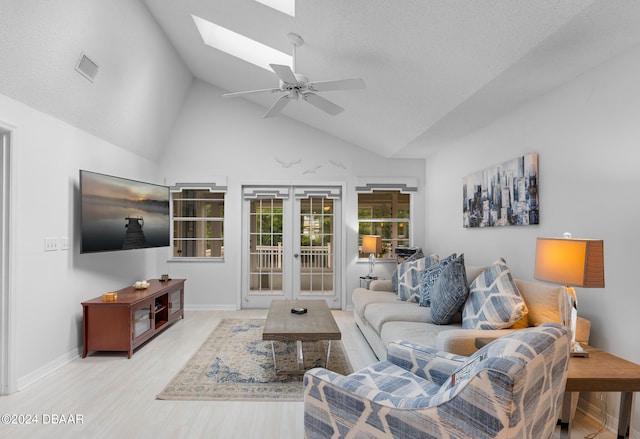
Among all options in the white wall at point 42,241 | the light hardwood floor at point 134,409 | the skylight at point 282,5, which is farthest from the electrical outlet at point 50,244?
the skylight at point 282,5

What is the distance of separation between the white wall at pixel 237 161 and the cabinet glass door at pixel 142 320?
1705mm

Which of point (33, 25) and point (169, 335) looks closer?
point (33, 25)

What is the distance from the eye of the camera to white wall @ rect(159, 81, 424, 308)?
5.97m

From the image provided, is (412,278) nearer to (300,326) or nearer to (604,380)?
(300,326)

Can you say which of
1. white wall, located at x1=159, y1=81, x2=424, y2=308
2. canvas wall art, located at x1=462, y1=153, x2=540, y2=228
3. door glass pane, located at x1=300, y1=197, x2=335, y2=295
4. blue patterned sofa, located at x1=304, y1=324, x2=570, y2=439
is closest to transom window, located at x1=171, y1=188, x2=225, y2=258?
white wall, located at x1=159, y1=81, x2=424, y2=308

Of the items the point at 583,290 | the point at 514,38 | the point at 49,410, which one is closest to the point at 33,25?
the point at 49,410

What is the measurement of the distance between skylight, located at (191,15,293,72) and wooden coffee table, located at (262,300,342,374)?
2.54m

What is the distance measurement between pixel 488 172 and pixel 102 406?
150 inches

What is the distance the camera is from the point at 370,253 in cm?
592

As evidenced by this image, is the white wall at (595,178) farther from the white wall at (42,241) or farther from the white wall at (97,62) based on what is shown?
the white wall at (42,241)

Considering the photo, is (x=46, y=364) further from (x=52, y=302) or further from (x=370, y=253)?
(x=370, y=253)

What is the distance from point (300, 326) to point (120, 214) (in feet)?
8.09

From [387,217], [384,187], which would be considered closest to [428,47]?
[384,187]

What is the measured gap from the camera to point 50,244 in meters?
Answer: 3.45
